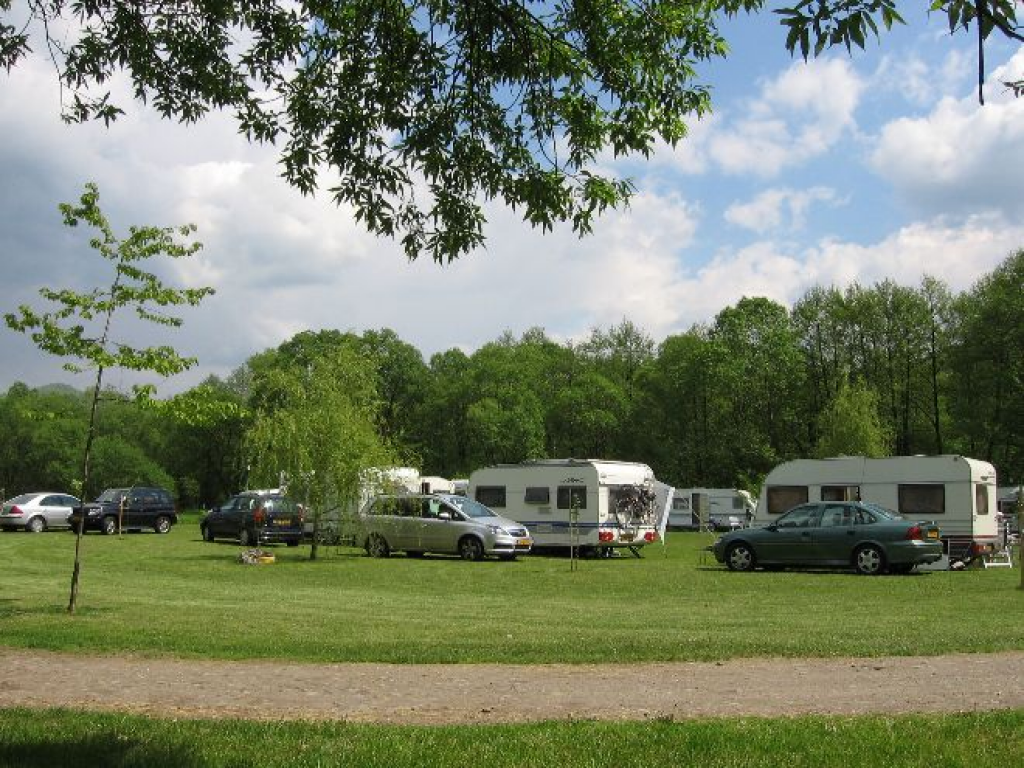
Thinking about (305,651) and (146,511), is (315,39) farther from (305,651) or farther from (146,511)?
(146,511)

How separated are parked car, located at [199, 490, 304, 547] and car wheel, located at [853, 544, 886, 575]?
16116 mm

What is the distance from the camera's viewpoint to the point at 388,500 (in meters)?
25.9

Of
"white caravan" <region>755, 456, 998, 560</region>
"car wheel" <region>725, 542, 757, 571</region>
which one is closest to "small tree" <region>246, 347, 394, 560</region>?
"car wheel" <region>725, 542, 757, 571</region>

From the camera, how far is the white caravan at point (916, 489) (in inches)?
939

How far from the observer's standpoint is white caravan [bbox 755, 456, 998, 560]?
939 inches

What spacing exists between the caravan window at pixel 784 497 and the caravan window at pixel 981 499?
4.24 metres

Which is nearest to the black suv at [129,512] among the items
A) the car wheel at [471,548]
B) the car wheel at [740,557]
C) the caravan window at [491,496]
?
the caravan window at [491,496]

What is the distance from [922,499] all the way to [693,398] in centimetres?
4114

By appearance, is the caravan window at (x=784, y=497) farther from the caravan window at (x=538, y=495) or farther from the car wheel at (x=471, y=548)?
the car wheel at (x=471, y=548)

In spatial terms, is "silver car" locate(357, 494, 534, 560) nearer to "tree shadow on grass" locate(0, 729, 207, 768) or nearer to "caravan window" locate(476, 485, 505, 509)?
"caravan window" locate(476, 485, 505, 509)

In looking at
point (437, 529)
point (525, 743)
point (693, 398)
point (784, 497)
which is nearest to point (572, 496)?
point (437, 529)

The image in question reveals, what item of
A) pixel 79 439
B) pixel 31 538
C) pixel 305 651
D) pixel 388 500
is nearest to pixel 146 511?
pixel 31 538

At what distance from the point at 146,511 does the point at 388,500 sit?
16.8 m

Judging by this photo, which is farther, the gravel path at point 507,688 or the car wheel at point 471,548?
the car wheel at point 471,548
